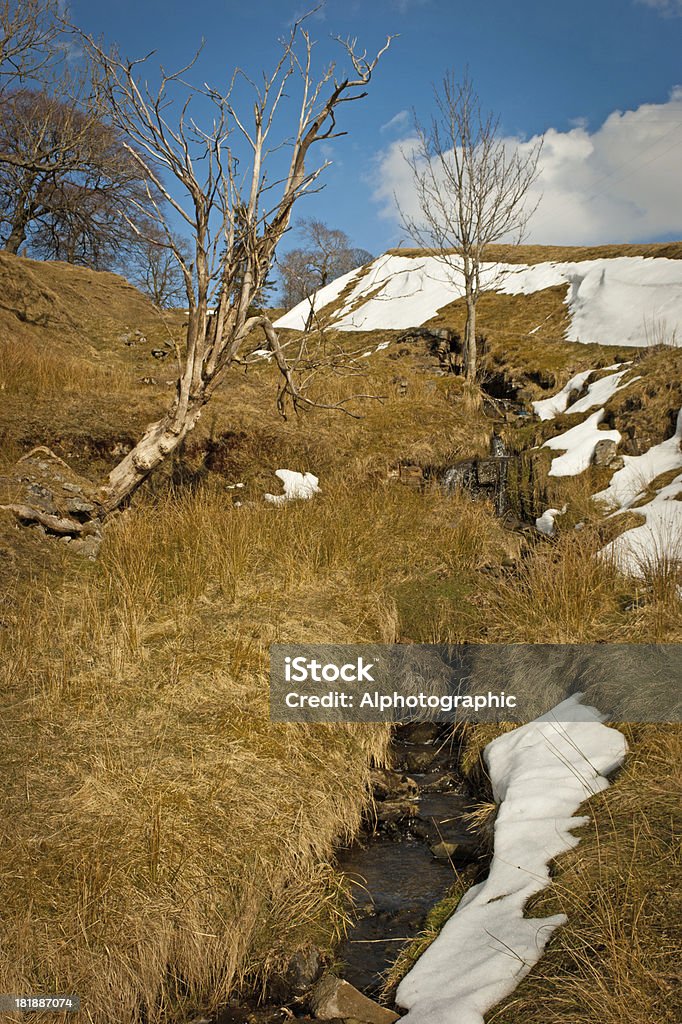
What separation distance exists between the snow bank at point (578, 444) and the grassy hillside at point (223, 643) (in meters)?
0.39

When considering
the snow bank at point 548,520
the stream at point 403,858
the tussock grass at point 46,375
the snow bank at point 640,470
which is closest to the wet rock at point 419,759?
the stream at point 403,858

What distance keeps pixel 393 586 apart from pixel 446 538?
1.34 m

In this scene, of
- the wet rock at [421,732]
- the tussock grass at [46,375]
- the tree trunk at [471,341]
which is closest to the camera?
the wet rock at [421,732]

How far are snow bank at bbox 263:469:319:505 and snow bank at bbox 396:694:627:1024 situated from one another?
5.16 meters

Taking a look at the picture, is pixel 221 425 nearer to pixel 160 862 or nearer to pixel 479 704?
pixel 479 704

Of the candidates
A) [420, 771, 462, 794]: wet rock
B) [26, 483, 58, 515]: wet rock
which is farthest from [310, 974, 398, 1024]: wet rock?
[26, 483, 58, 515]: wet rock

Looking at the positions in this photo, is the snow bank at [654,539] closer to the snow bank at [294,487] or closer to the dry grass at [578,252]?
the snow bank at [294,487]

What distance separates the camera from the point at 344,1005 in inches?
117

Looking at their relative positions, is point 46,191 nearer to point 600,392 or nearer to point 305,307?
point 305,307

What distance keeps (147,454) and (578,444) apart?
19.4ft

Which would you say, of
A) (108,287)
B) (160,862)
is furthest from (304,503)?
(108,287)

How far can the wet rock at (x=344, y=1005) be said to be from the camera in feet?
9.53

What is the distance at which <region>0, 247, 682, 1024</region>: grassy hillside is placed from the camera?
313 centimetres

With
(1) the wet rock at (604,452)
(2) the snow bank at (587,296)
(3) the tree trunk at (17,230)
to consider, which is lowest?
(1) the wet rock at (604,452)
